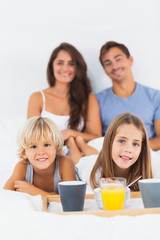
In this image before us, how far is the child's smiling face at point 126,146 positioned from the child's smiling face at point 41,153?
0.74 ft

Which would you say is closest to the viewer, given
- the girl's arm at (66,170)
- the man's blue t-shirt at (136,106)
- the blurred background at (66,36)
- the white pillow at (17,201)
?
the white pillow at (17,201)

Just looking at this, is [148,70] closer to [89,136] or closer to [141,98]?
[141,98]

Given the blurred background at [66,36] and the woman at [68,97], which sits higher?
the blurred background at [66,36]

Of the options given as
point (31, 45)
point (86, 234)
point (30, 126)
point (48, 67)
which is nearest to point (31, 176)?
point (30, 126)

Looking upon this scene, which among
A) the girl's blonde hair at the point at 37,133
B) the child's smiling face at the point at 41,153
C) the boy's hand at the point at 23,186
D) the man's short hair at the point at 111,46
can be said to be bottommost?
the boy's hand at the point at 23,186

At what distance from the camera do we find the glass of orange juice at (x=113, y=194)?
716 mm

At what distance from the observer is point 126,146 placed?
106 centimetres

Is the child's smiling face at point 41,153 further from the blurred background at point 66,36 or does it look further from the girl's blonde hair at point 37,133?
the blurred background at point 66,36

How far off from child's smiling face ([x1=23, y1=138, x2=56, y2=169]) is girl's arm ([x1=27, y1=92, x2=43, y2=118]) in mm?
804

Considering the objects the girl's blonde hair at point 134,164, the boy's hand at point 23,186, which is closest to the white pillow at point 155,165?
the girl's blonde hair at point 134,164

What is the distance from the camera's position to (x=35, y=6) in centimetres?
217

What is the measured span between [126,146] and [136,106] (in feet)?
3.30

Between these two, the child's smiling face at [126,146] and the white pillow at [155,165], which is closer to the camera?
the child's smiling face at [126,146]

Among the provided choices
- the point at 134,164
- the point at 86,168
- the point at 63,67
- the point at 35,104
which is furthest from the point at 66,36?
the point at 134,164
